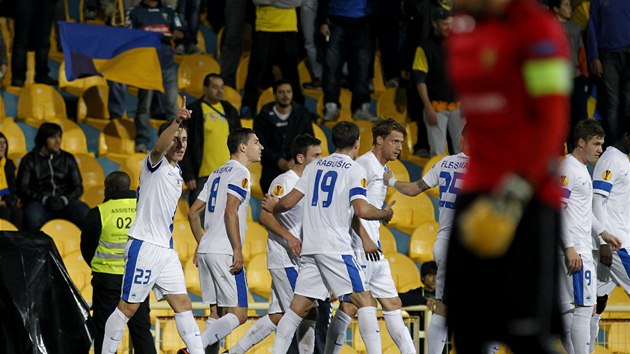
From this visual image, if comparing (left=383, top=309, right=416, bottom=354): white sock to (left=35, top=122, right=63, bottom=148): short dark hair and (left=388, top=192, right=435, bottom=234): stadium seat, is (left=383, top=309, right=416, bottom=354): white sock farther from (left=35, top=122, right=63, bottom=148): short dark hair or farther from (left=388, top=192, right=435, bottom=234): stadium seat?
(left=35, top=122, right=63, bottom=148): short dark hair

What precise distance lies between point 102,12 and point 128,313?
28.2 feet

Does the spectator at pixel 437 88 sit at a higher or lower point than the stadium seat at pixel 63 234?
higher

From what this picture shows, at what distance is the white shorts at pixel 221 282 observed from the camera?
33.9 ft

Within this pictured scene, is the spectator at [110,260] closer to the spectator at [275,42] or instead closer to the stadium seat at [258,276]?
the stadium seat at [258,276]

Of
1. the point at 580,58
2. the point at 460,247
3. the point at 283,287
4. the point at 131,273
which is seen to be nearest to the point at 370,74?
the point at 580,58

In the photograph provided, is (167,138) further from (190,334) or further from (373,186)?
(373,186)

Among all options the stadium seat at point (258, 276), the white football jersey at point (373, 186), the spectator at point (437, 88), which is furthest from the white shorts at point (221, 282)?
the spectator at point (437, 88)

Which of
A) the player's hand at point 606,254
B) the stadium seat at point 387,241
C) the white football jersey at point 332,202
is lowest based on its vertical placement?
the stadium seat at point 387,241

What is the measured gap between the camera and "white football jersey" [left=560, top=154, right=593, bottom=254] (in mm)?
10352

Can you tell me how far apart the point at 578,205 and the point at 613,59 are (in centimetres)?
549

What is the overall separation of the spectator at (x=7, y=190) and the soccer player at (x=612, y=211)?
6.08m

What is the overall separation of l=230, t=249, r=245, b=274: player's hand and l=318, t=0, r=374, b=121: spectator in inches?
217

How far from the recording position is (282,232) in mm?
10812

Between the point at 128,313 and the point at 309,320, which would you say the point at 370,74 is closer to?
the point at 309,320
